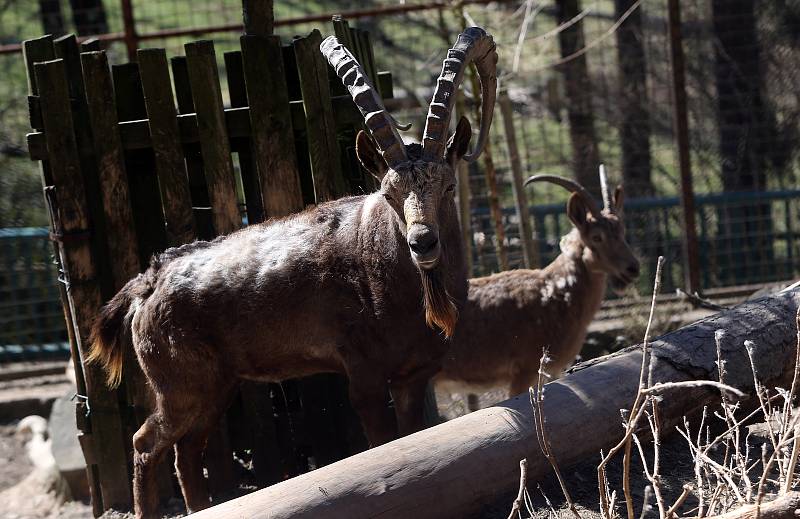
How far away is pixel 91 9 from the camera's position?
1134cm

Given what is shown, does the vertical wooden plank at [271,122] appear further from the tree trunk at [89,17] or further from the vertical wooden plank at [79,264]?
the tree trunk at [89,17]

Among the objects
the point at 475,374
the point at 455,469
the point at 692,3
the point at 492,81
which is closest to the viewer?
the point at 455,469

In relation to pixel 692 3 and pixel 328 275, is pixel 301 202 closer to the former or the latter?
pixel 328 275

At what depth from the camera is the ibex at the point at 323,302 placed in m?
4.41

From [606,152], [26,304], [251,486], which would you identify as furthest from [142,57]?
[606,152]

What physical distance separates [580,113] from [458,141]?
6.36 meters

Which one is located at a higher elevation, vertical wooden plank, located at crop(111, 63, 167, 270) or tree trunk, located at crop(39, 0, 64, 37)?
tree trunk, located at crop(39, 0, 64, 37)

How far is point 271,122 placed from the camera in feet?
17.0

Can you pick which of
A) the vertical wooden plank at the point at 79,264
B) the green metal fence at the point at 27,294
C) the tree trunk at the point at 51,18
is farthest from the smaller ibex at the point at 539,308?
the tree trunk at the point at 51,18

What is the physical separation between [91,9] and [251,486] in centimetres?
783

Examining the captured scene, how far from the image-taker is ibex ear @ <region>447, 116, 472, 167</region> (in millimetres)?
4535

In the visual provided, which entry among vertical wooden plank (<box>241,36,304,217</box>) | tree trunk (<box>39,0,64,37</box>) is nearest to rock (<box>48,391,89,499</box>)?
vertical wooden plank (<box>241,36,304,217</box>)

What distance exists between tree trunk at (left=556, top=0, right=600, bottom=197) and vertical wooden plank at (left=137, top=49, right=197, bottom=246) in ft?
20.0

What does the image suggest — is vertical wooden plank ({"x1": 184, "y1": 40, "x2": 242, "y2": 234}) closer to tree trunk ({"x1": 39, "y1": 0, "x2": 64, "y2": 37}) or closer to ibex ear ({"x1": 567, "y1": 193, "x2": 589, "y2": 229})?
ibex ear ({"x1": 567, "y1": 193, "x2": 589, "y2": 229})
